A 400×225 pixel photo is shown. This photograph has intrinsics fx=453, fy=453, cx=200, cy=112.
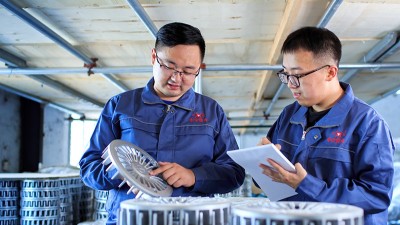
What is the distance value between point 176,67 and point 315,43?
0.50 metres

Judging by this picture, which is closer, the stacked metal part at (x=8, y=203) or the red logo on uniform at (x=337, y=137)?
the red logo on uniform at (x=337, y=137)

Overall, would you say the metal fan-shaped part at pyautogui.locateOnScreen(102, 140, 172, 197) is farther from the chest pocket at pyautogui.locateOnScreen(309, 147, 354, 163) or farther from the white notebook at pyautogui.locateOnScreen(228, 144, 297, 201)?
the chest pocket at pyautogui.locateOnScreen(309, 147, 354, 163)

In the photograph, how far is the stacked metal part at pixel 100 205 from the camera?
365cm

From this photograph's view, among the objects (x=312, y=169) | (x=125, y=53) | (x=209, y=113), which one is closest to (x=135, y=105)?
(x=209, y=113)

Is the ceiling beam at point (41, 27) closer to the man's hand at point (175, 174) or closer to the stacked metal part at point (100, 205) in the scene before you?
the stacked metal part at point (100, 205)

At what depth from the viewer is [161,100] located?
1.74m

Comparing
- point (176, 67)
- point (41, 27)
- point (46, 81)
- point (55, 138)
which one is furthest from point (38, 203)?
point (55, 138)

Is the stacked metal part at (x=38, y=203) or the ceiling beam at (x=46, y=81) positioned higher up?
the ceiling beam at (x=46, y=81)

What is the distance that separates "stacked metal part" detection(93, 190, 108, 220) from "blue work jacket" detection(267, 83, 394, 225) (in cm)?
230

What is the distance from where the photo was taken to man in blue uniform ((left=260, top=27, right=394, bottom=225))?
1.38 meters

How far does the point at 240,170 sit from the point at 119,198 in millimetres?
459

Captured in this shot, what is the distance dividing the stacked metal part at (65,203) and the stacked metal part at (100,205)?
22 centimetres

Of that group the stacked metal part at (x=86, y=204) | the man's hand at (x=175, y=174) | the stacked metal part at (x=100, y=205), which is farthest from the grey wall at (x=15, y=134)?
the man's hand at (x=175, y=174)

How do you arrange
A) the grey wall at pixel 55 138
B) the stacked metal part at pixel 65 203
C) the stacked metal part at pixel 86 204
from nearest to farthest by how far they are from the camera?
the stacked metal part at pixel 65 203 → the stacked metal part at pixel 86 204 → the grey wall at pixel 55 138
